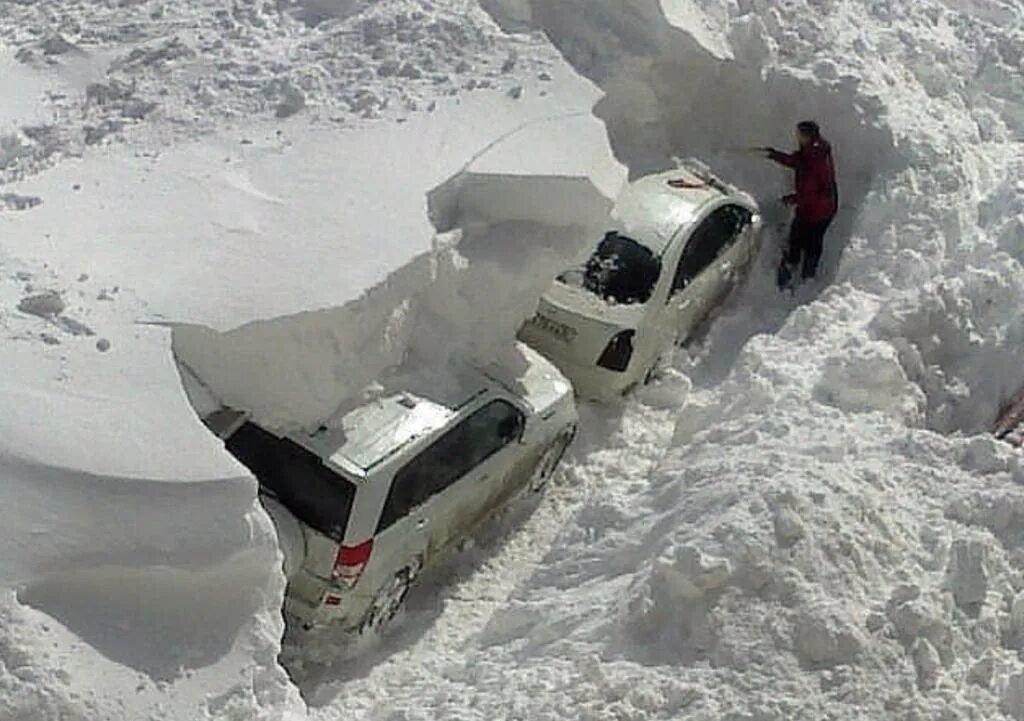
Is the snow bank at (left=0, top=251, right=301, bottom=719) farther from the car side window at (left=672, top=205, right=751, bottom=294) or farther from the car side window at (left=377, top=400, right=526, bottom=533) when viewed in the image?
the car side window at (left=672, top=205, right=751, bottom=294)

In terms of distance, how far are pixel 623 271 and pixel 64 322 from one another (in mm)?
4231

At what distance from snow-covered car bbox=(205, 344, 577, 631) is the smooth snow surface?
21 cm

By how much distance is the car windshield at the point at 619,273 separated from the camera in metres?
11.5

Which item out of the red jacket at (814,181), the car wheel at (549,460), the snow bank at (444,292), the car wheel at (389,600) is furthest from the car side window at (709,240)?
the car wheel at (389,600)

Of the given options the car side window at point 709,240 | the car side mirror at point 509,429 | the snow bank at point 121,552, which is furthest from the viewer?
the car side window at point 709,240

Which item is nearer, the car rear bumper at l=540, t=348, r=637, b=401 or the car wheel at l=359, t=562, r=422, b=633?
the car wheel at l=359, t=562, r=422, b=633

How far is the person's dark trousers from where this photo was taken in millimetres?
12797

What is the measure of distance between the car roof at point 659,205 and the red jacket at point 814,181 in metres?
0.63

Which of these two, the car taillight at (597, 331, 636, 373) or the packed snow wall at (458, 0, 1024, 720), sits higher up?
the packed snow wall at (458, 0, 1024, 720)

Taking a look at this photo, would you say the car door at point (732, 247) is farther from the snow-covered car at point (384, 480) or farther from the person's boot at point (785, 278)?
the snow-covered car at point (384, 480)

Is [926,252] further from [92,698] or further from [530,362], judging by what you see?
[92,698]

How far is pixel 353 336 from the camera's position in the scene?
9.39m

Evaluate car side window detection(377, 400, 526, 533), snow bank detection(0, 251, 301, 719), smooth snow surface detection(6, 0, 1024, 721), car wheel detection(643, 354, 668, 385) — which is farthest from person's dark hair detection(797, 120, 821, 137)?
snow bank detection(0, 251, 301, 719)

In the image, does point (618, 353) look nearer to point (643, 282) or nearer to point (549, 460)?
point (643, 282)
